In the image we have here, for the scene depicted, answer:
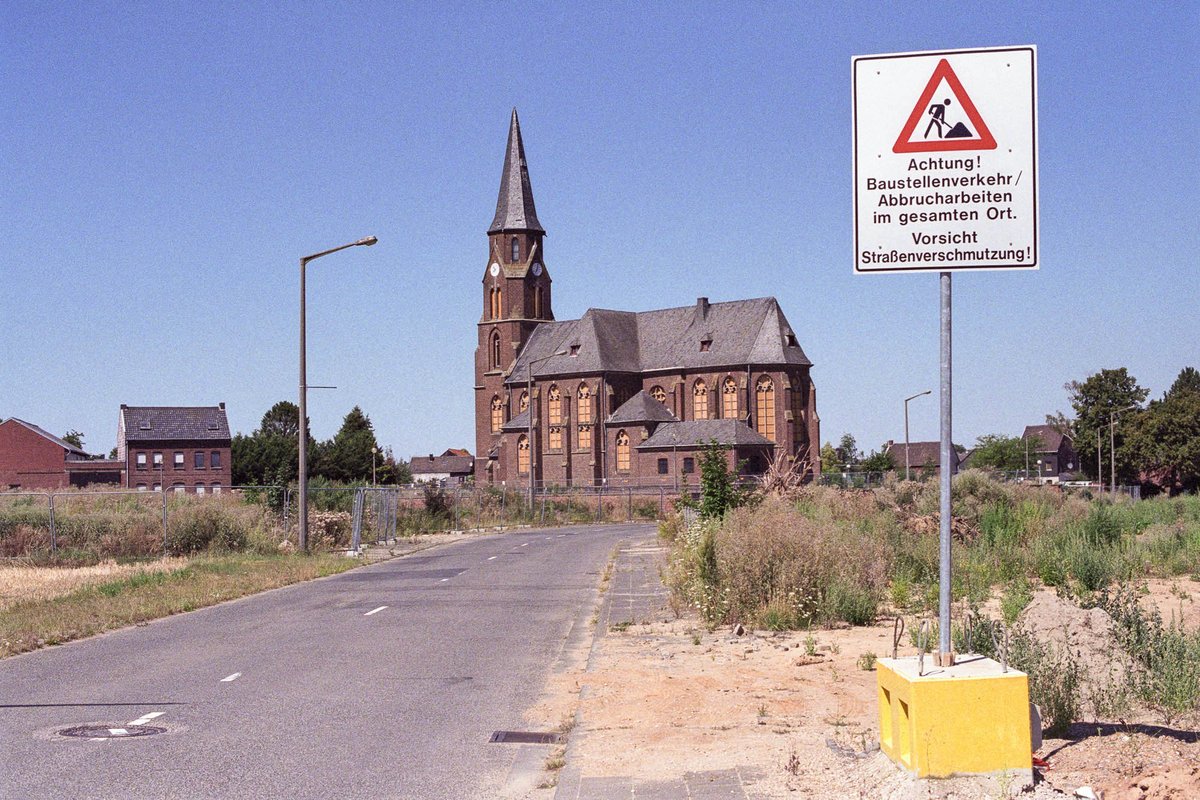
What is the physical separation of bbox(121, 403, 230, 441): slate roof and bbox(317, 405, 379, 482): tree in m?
21.6

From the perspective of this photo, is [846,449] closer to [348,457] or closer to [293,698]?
[348,457]

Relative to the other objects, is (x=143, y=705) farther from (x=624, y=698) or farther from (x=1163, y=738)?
(x=1163, y=738)

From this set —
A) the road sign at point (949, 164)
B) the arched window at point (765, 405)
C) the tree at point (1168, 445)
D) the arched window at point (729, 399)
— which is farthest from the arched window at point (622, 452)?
the road sign at point (949, 164)

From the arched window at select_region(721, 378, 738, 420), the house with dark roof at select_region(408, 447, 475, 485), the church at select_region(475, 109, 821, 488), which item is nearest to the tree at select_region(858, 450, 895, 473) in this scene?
the church at select_region(475, 109, 821, 488)

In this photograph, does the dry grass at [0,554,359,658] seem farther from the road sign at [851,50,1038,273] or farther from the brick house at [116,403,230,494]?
the brick house at [116,403,230,494]

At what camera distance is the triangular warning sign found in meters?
7.23

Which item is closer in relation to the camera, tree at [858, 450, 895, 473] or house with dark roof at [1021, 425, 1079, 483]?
tree at [858, 450, 895, 473]

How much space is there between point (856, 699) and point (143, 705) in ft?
19.9

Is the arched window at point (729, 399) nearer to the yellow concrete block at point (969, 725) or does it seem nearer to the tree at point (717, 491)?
the tree at point (717, 491)

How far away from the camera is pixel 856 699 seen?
421 inches

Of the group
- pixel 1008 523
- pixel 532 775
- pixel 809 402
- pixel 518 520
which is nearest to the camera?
pixel 532 775

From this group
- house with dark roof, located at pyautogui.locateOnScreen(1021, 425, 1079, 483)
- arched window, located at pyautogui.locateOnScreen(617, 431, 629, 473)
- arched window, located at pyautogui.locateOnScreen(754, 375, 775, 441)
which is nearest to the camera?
arched window, located at pyautogui.locateOnScreen(754, 375, 775, 441)

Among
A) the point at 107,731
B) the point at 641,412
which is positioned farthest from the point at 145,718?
the point at 641,412

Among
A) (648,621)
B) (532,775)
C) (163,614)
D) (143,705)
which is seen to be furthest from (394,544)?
(532,775)
